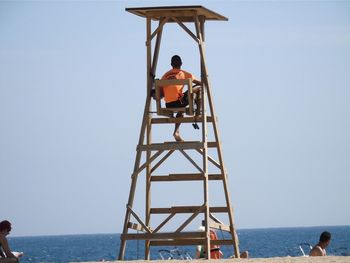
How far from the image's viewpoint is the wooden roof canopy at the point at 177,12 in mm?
21656

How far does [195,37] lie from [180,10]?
1.79 feet

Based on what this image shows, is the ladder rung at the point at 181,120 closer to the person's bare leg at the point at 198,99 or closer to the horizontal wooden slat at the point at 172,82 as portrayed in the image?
the person's bare leg at the point at 198,99

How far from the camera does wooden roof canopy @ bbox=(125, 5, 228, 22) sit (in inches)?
853

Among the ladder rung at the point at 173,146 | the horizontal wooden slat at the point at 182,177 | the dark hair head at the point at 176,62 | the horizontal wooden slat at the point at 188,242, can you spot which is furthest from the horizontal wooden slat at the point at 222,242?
the dark hair head at the point at 176,62

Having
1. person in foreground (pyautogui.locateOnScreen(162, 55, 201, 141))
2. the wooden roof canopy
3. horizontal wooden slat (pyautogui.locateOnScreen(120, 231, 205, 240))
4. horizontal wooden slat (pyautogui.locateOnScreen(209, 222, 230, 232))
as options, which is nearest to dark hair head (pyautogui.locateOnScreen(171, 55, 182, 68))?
person in foreground (pyautogui.locateOnScreen(162, 55, 201, 141))

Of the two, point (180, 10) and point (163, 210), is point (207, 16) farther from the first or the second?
point (163, 210)

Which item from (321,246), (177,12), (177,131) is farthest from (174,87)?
(321,246)

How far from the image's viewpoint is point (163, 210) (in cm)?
2264

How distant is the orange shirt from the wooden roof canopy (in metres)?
1.04

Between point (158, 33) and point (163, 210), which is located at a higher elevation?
point (158, 33)

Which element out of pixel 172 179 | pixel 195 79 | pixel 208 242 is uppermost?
pixel 195 79

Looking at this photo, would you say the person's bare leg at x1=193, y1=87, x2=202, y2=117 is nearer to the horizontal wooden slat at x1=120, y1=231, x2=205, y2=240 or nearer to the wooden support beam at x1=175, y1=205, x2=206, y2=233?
the wooden support beam at x1=175, y1=205, x2=206, y2=233

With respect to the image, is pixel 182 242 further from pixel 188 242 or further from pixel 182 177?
pixel 182 177

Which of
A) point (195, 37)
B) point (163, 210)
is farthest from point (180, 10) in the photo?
point (163, 210)
